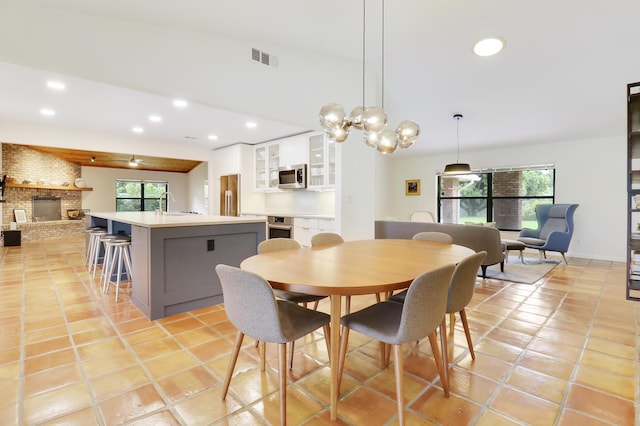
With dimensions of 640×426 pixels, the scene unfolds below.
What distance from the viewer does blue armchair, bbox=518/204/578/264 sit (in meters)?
4.91

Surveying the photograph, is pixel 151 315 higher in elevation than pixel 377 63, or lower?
lower

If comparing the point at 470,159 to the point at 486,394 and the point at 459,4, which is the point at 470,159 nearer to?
the point at 459,4

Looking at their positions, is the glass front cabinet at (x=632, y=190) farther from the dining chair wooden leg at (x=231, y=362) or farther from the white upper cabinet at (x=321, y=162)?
the white upper cabinet at (x=321, y=162)

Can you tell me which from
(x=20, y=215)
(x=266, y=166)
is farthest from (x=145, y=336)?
(x=20, y=215)

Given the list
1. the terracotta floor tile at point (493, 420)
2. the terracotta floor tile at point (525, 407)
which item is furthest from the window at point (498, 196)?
the terracotta floor tile at point (493, 420)

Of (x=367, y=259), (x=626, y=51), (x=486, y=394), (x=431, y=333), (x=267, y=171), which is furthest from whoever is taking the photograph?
(x=267, y=171)

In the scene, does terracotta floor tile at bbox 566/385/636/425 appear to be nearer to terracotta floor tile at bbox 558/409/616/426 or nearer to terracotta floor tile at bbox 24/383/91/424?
terracotta floor tile at bbox 558/409/616/426

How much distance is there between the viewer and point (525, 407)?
60.6 inches

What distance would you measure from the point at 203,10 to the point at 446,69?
277 cm

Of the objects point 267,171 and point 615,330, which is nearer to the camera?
point 615,330

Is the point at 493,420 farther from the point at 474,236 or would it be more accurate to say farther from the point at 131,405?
the point at 474,236

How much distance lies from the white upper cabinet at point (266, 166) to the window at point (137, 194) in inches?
179

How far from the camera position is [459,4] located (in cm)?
264

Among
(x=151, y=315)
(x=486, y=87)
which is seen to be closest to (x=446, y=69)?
(x=486, y=87)
